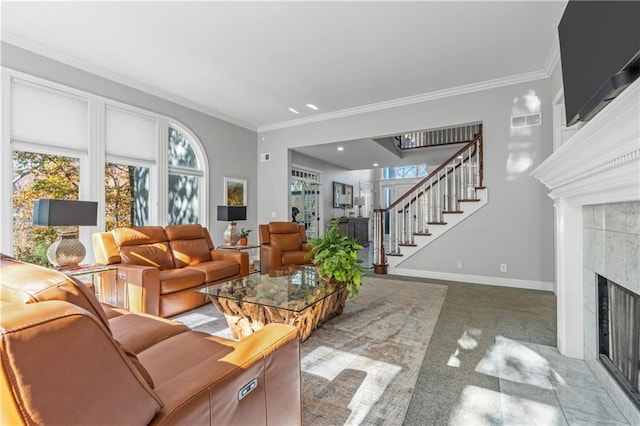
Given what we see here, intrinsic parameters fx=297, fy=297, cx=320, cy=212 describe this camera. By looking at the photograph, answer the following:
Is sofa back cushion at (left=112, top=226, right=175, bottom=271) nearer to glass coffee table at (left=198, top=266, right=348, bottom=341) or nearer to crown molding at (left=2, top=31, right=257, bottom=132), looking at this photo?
glass coffee table at (left=198, top=266, right=348, bottom=341)

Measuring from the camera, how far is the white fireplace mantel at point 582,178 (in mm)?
1129

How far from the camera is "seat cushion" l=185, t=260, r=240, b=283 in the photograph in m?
3.40

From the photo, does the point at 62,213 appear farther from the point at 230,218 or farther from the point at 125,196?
the point at 230,218

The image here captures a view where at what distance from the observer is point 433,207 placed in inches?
199

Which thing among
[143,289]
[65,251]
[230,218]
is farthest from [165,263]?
[230,218]

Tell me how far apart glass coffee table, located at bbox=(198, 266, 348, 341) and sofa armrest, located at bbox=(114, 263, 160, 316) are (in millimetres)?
634

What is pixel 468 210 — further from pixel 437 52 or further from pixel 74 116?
pixel 74 116

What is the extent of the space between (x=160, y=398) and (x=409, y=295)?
11.2 feet

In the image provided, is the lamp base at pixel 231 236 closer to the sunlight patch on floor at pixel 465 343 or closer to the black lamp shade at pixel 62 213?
the black lamp shade at pixel 62 213

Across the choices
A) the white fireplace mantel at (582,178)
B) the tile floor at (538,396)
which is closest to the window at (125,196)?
the tile floor at (538,396)

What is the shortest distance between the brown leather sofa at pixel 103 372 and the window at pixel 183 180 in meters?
4.22

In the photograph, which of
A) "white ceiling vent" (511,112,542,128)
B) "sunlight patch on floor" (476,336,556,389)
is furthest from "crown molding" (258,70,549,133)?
"sunlight patch on floor" (476,336,556,389)

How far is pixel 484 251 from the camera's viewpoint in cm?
448

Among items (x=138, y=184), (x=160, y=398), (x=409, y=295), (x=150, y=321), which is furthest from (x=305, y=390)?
(x=138, y=184)
